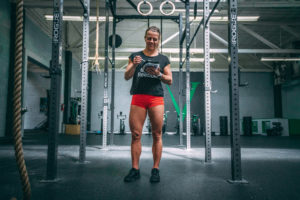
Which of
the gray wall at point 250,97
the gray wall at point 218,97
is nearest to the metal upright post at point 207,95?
the gray wall at point 218,97

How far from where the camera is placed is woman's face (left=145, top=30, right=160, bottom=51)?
1.79 metres

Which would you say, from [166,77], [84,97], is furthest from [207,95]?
[84,97]

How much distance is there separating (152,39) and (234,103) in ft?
3.02

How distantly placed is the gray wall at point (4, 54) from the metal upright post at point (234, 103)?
18.3 ft

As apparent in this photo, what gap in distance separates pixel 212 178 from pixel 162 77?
3.48 feet

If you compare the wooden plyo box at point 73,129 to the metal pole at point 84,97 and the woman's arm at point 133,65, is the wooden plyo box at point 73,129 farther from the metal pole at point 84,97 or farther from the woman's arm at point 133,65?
the woman's arm at point 133,65

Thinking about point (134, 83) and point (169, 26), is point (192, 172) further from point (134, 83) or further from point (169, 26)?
point (169, 26)

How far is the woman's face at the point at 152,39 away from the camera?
1792 millimetres

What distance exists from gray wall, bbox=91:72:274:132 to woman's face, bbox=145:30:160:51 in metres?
8.83

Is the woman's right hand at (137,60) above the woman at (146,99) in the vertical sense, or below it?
above

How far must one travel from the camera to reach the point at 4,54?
16.9 ft

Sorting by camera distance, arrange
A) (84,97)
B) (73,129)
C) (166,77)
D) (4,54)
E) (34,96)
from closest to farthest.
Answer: (166,77)
(84,97)
(4,54)
(73,129)
(34,96)

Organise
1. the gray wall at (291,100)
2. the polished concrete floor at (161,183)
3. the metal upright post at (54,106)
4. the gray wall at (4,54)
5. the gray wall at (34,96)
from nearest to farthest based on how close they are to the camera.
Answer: the polished concrete floor at (161,183)
the metal upright post at (54,106)
the gray wall at (4,54)
the gray wall at (291,100)
the gray wall at (34,96)

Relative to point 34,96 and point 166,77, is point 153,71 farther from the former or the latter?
point 34,96
